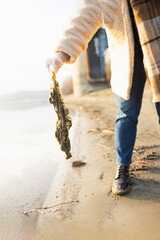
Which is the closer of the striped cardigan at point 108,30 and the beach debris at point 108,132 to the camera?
the striped cardigan at point 108,30

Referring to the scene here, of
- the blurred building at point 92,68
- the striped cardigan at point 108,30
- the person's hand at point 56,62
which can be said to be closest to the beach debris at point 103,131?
the striped cardigan at point 108,30

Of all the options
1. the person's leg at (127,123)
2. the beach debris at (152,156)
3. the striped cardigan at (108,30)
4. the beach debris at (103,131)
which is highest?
the striped cardigan at (108,30)

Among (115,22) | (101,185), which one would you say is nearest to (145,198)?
(101,185)

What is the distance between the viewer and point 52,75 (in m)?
1.47

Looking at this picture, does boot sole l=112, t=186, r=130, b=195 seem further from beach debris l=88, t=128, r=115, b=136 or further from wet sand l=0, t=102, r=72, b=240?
beach debris l=88, t=128, r=115, b=136

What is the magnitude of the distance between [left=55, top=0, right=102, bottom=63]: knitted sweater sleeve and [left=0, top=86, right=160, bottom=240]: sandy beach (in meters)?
0.97

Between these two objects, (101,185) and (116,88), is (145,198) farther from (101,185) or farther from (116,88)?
(116,88)

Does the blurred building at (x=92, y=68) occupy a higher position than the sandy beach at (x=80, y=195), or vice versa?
the blurred building at (x=92, y=68)

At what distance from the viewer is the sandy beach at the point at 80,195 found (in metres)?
1.34

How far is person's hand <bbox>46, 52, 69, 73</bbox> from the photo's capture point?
4.64ft

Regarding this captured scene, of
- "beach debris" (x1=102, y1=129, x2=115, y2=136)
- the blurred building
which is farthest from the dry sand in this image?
the blurred building

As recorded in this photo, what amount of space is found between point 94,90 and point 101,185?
25.5 feet

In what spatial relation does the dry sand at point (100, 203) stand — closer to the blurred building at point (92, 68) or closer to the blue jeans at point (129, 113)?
the blue jeans at point (129, 113)

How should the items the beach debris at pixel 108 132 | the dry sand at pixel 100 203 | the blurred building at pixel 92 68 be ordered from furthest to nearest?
the blurred building at pixel 92 68, the beach debris at pixel 108 132, the dry sand at pixel 100 203
